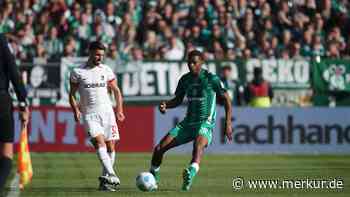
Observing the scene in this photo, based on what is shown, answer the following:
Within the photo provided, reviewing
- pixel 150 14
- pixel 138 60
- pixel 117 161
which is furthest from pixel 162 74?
pixel 117 161

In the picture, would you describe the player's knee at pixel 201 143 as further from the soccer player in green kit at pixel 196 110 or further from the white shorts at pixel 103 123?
the white shorts at pixel 103 123

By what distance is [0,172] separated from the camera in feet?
39.3

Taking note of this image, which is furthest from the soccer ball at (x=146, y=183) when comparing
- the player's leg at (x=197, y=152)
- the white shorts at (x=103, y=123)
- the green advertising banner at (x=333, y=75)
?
the green advertising banner at (x=333, y=75)

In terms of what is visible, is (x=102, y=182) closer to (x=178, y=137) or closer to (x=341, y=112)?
(x=178, y=137)

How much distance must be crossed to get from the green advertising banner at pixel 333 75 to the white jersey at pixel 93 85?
1233 centimetres

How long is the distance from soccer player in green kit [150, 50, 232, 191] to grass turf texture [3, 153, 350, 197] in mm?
688

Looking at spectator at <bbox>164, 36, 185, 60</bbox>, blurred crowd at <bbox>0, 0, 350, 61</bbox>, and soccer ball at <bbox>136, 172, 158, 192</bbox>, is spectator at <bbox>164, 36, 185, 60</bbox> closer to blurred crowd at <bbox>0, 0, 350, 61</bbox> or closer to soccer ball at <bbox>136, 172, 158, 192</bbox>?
blurred crowd at <bbox>0, 0, 350, 61</bbox>

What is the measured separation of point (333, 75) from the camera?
28.8 m

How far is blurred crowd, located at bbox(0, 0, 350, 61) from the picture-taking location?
95.5 ft

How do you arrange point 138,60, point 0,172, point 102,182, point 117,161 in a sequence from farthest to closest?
point 138,60, point 117,161, point 102,182, point 0,172

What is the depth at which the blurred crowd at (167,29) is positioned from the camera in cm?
2909

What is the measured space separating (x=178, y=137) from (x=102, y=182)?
137cm

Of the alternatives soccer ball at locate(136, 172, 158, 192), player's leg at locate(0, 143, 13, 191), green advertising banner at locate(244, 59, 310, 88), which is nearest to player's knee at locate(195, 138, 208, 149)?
soccer ball at locate(136, 172, 158, 192)

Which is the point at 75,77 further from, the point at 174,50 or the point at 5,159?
the point at 174,50
